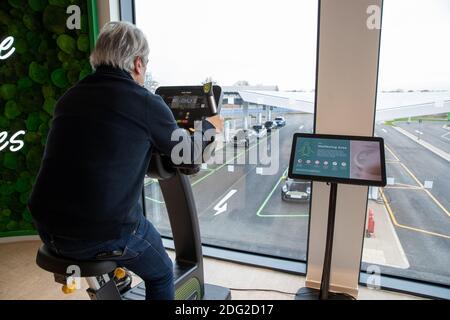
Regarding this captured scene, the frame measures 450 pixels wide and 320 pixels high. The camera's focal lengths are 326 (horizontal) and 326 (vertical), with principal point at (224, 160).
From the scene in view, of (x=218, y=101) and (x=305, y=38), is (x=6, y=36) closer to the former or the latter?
(x=218, y=101)

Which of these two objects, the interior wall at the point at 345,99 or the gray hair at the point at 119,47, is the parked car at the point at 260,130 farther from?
the gray hair at the point at 119,47

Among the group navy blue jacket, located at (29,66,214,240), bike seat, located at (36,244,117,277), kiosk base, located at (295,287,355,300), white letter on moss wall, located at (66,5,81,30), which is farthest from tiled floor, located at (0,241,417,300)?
white letter on moss wall, located at (66,5,81,30)

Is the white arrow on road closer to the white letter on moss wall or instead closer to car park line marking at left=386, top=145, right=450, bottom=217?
car park line marking at left=386, top=145, right=450, bottom=217

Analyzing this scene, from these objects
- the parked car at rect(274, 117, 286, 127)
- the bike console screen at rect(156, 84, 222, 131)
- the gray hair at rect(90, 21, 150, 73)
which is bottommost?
the parked car at rect(274, 117, 286, 127)

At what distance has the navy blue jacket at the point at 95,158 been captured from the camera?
50.0 inches

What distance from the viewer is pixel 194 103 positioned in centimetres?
188

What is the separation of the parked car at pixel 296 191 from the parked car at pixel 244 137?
531mm

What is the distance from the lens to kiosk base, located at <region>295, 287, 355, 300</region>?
2.45m

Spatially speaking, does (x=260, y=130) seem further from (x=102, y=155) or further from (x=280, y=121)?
(x=102, y=155)

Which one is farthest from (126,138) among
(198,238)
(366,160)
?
(366,160)

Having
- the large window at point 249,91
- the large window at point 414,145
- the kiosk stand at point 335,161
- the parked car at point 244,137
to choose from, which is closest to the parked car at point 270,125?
the large window at point 249,91

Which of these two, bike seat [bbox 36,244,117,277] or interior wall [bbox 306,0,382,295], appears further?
interior wall [bbox 306,0,382,295]

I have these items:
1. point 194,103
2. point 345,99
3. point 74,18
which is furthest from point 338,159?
point 74,18

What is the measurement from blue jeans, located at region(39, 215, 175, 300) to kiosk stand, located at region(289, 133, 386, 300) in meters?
1.01
